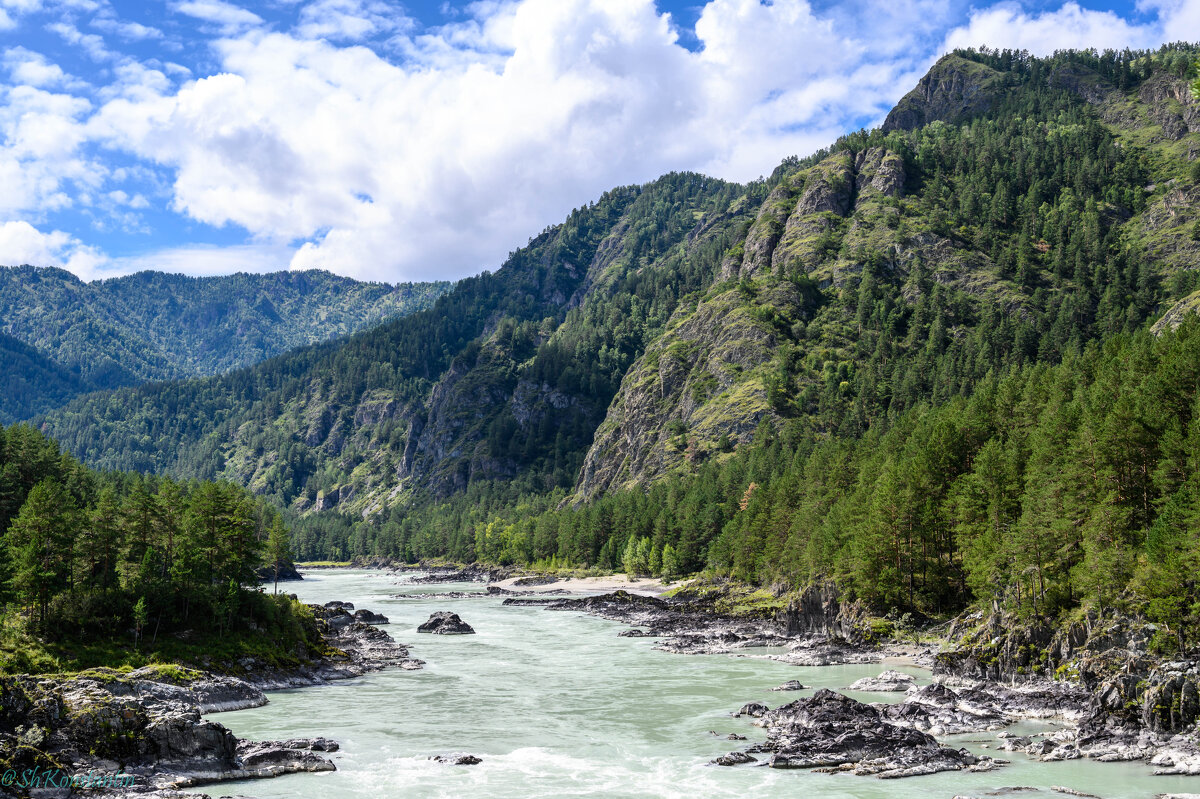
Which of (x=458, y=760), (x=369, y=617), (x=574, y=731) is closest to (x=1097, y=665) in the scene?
(x=574, y=731)

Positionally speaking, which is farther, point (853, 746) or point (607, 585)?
point (607, 585)

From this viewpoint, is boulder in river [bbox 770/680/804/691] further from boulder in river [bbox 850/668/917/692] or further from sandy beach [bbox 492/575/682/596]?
sandy beach [bbox 492/575/682/596]

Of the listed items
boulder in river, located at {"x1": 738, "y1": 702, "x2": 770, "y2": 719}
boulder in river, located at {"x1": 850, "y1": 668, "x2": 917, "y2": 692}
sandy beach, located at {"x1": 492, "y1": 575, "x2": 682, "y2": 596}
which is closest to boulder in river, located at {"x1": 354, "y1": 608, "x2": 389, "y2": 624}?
sandy beach, located at {"x1": 492, "y1": 575, "x2": 682, "y2": 596}

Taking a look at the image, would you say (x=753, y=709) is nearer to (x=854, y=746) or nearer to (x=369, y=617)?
(x=854, y=746)

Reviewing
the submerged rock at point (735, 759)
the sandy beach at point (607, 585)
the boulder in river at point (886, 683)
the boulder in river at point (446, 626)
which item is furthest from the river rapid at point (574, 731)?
the sandy beach at point (607, 585)

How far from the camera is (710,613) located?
123 m

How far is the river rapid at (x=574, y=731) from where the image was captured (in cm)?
4066

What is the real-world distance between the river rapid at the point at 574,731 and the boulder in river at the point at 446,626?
14260mm

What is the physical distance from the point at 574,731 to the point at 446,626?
6060 centimetres

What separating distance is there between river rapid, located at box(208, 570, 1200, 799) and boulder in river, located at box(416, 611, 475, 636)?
561 inches

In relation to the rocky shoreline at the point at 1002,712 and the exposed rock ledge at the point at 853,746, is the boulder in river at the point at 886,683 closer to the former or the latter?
the rocky shoreline at the point at 1002,712

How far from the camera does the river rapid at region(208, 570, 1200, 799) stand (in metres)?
40.7

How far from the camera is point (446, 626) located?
11188cm

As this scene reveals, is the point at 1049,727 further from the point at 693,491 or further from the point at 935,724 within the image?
the point at 693,491
